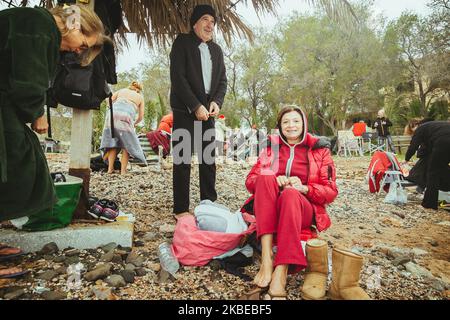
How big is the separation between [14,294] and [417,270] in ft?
8.41

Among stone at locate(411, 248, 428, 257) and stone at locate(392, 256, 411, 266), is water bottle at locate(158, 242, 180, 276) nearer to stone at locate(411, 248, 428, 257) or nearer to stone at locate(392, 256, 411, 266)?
stone at locate(392, 256, 411, 266)

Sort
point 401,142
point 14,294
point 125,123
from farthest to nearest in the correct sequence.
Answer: point 401,142 < point 125,123 < point 14,294

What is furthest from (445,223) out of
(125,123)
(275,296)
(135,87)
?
(135,87)

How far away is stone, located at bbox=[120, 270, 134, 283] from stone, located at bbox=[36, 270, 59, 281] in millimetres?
385

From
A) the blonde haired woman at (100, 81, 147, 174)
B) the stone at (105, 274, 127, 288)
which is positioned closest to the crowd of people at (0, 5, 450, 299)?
the stone at (105, 274, 127, 288)

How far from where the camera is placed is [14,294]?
1686 mm

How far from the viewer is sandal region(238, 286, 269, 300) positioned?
5.83 feet

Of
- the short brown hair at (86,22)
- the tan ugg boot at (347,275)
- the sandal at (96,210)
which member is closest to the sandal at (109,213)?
the sandal at (96,210)

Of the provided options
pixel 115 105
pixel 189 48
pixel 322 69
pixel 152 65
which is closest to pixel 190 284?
pixel 189 48

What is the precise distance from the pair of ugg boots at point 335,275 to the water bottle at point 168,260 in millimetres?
841

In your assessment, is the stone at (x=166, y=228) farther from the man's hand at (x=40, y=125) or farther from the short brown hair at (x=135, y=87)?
the short brown hair at (x=135, y=87)

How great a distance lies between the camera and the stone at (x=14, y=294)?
1.66m

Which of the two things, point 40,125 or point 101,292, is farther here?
point 40,125

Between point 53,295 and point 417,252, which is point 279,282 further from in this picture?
point 417,252
